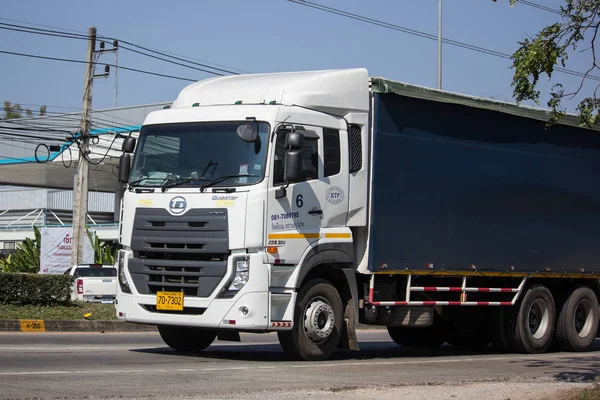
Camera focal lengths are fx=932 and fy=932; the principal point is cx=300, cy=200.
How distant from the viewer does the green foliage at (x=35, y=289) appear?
62.8 ft

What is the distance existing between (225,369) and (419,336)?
6.78 meters

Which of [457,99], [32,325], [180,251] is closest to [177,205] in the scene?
[180,251]

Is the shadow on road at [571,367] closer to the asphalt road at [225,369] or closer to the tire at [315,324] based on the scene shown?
the asphalt road at [225,369]

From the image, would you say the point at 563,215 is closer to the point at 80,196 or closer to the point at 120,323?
the point at 120,323

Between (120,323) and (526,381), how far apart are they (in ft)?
35.1

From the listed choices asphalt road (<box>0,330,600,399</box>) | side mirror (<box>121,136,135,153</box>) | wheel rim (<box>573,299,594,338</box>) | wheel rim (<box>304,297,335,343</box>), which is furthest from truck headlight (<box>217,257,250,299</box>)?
wheel rim (<box>573,299,594,338</box>)

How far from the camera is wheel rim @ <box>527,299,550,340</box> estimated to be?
15875mm

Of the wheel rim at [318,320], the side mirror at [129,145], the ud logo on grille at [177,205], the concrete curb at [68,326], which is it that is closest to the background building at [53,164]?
the concrete curb at [68,326]

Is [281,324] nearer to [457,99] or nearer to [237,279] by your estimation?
[237,279]

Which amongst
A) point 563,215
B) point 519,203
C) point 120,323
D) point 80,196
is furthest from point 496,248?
point 80,196

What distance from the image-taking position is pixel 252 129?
11680 mm

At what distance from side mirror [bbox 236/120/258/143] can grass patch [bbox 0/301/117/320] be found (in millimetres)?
8385

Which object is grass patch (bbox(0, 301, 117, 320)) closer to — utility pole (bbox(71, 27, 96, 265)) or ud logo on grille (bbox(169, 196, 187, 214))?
ud logo on grille (bbox(169, 196, 187, 214))

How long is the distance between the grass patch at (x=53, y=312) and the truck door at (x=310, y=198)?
818cm
